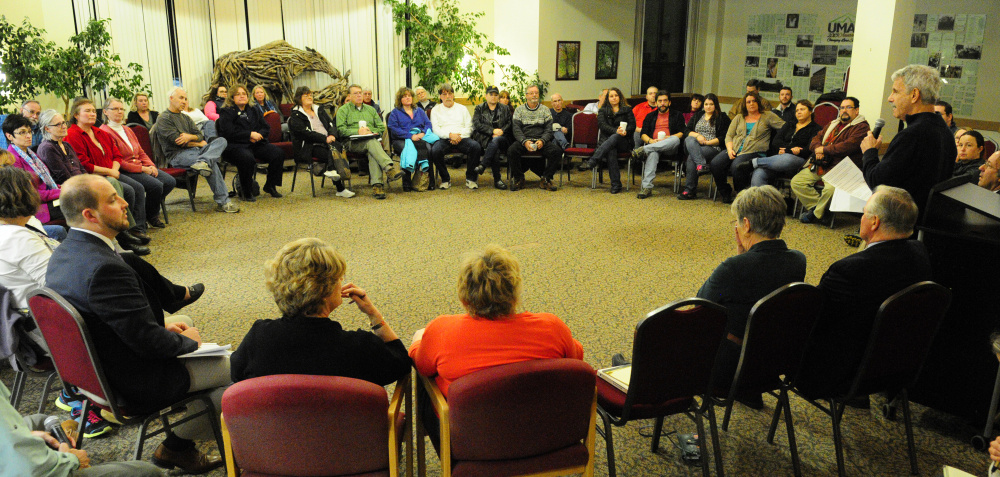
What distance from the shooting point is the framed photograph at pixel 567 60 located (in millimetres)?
10078

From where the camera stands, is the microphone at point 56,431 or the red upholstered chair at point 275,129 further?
the red upholstered chair at point 275,129

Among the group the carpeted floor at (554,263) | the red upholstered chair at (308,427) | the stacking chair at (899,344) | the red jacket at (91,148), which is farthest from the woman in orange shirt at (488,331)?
the red jacket at (91,148)

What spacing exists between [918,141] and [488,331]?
7.94 feet

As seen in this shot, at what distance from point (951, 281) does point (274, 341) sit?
2.75 m

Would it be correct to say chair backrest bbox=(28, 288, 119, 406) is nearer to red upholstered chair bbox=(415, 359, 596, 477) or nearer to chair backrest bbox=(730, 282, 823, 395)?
red upholstered chair bbox=(415, 359, 596, 477)

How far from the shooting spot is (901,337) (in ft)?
8.12

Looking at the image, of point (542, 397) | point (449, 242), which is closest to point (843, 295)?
point (542, 397)

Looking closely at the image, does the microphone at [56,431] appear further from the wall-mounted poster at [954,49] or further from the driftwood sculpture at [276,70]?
the wall-mounted poster at [954,49]

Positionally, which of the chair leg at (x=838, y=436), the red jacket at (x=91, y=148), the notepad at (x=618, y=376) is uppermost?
the red jacket at (x=91, y=148)

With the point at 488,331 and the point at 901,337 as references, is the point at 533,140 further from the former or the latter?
the point at 488,331

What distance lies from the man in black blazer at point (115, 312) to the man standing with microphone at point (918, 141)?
3.09 meters

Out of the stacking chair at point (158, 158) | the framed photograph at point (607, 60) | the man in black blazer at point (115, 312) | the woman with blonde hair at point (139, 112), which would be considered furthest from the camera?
the framed photograph at point (607, 60)

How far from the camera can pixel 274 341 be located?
6.47 ft

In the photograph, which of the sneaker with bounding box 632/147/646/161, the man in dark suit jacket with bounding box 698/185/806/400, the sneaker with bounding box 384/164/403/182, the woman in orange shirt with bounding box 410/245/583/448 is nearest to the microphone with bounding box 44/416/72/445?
the woman in orange shirt with bounding box 410/245/583/448
